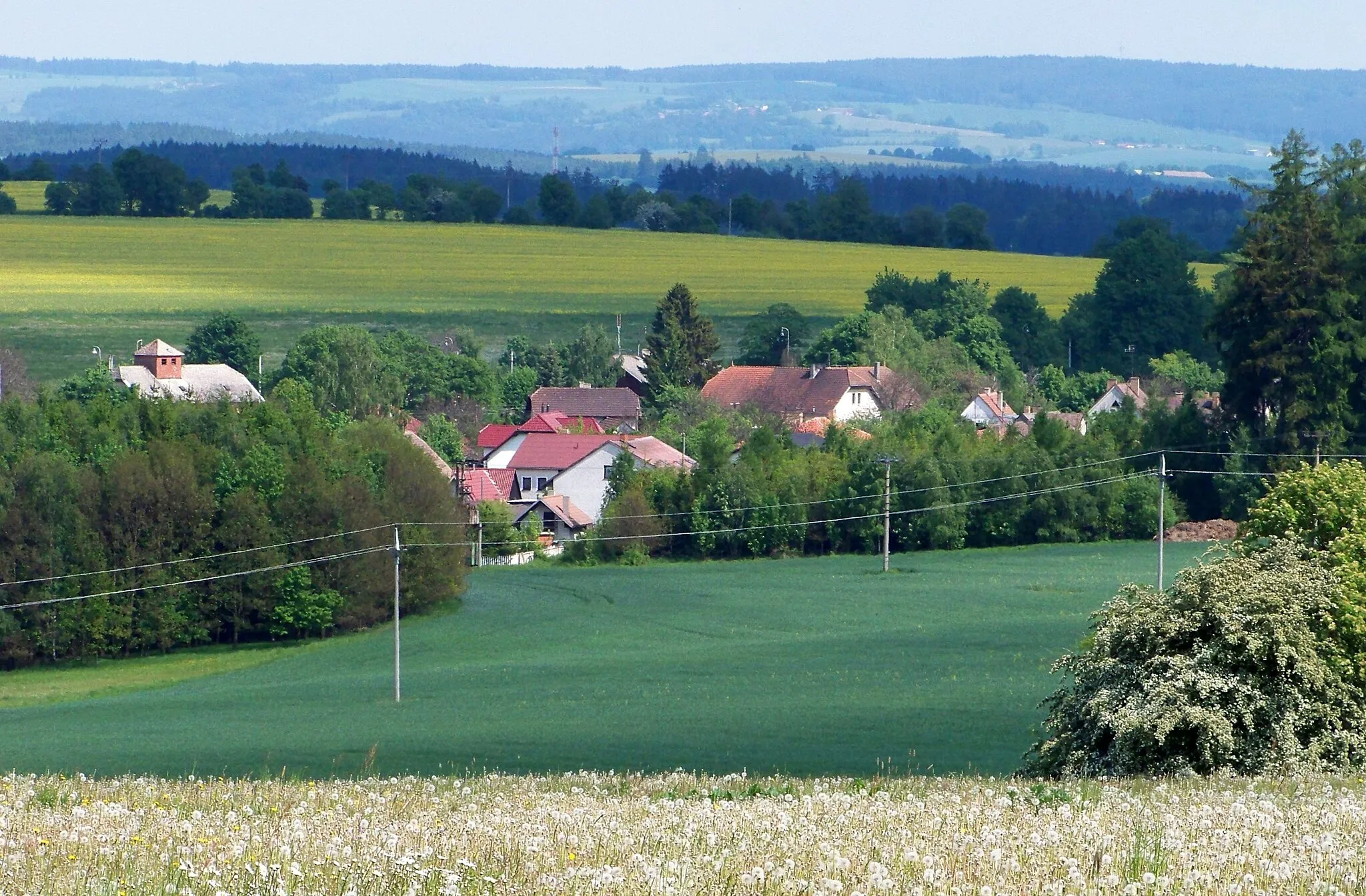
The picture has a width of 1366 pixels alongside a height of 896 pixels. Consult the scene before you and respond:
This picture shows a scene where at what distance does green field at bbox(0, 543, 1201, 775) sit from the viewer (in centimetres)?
3016

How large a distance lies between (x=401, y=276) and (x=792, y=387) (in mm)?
44568

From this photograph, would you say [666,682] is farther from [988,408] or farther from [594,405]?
[988,408]

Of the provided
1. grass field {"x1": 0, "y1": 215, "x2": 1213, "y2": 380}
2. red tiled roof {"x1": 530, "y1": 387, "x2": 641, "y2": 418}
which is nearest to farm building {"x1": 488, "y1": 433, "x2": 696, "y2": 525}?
red tiled roof {"x1": 530, "y1": 387, "x2": 641, "y2": 418}

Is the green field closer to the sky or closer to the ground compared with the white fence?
closer to the sky

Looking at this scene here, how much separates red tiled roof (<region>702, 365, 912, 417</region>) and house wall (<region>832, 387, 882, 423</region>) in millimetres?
289

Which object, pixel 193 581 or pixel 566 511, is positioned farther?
pixel 566 511

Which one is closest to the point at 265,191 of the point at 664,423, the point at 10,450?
the point at 664,423

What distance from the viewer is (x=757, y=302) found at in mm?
138375

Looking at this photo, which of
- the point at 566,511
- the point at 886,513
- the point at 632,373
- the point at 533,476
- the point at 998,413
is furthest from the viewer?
the point at 632,373

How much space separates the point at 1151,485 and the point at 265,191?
126 metres

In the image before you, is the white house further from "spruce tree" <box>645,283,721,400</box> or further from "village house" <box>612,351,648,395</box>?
"village house" <box>612,351,648,395</box>

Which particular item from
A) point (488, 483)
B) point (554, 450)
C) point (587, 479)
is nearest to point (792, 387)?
point (554, 450)

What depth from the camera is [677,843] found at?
8.93 metres

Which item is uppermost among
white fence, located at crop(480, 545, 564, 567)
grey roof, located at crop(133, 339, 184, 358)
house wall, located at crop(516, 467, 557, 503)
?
grey roof, located at crop(133, 339, 184, 358)
